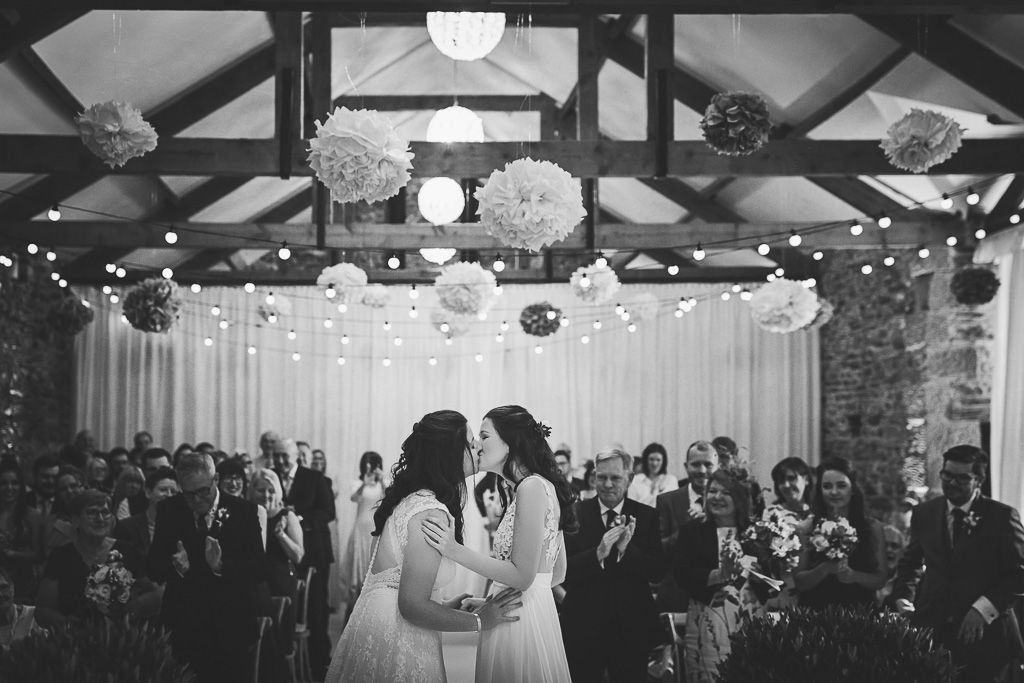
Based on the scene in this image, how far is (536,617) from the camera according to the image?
3.66m

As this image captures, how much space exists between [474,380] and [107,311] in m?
4.54

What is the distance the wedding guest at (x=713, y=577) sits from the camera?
15.9 feet

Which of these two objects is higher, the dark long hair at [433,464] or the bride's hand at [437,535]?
the dark long hair at [433,464]

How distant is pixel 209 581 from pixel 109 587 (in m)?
0.44

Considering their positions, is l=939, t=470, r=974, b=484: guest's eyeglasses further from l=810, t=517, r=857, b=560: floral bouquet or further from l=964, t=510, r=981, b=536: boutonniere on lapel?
l=810, t=517, r=857, b=560: floral bouquet

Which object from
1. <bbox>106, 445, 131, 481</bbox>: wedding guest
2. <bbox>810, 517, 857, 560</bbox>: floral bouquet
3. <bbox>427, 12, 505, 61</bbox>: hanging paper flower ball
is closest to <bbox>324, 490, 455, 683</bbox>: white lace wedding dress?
<bbox>810, 517, 857, 560</bbox>: floral bouquet

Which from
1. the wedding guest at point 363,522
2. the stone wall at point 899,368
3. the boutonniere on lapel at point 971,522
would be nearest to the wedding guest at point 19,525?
the wedding guest at point 363,522

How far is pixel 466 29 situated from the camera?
5594mm

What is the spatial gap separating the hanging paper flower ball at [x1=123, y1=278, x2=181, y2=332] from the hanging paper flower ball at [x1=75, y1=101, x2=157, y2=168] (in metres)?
4.41

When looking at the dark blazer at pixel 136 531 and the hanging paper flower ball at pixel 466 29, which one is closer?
the hanging paper flower ball at pixel 466 29

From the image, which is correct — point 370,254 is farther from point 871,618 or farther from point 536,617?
point 871,618

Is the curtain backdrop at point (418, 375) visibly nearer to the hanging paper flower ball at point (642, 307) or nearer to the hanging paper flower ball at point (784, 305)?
the hanging paper flower ball at point (642, 307)

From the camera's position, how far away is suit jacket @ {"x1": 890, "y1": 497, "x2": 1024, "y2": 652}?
4.86m

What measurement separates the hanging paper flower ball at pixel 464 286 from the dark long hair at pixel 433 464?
19.9 ft
